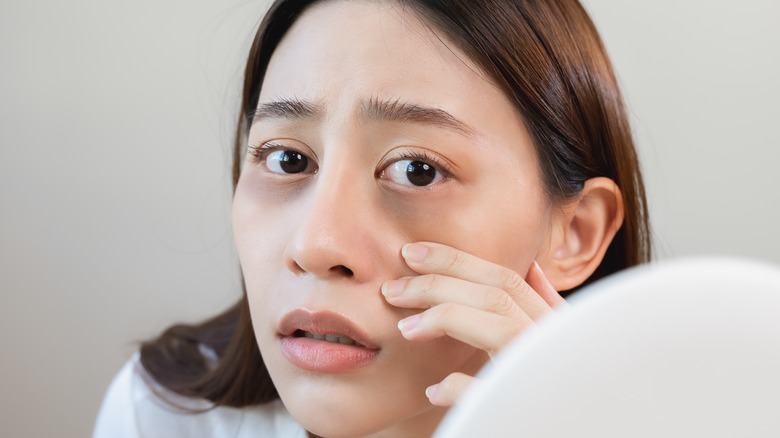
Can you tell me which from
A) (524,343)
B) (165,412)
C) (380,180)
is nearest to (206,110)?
(165,412)

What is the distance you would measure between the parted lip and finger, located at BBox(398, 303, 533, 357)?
46 millimetres

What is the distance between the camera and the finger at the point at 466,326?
84 cm

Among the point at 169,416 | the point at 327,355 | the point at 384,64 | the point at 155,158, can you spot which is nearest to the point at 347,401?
the point at 327,355

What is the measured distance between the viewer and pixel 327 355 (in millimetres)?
896

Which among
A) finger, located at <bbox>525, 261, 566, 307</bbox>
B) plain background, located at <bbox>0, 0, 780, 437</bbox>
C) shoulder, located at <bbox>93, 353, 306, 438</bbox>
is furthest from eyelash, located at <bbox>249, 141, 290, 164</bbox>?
plain background, located at <bbox>0, 0, 780, 437</bbox>

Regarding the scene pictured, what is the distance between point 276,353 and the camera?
945mm

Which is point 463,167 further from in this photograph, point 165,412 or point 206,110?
point 206,110

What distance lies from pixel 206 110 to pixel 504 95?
0.93m

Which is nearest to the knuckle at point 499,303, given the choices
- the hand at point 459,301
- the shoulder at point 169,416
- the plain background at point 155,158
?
the hand at point 459,301

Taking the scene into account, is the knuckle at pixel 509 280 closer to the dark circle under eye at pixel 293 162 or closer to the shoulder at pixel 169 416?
the dark circle under eye at pixel 293 162

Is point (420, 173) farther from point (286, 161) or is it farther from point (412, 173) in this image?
point (286, 161)

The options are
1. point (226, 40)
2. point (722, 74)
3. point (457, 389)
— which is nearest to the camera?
point (457, 389)

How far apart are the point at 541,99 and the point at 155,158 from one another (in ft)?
3.28

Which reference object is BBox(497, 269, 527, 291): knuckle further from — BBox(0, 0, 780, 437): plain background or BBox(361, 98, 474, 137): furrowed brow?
BBox(0, 0, 780, 437): plain background
